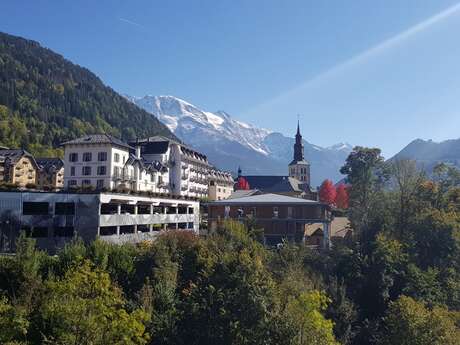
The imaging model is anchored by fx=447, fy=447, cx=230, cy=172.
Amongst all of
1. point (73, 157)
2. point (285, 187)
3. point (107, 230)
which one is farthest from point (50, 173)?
point (107, 230)

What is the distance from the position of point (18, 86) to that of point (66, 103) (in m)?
19.6

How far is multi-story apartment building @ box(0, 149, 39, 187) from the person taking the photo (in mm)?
86781

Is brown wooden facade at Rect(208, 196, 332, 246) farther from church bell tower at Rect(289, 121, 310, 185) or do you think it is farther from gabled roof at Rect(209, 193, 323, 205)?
church bell tower at Rect(289, 121, 310, 185)

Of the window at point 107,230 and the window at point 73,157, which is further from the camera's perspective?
the window at point 73,157

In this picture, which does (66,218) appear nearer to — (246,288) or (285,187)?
(246,288)

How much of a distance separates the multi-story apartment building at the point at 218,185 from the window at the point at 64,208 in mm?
66555

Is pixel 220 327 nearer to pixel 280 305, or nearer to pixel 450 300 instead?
pixel 280 305

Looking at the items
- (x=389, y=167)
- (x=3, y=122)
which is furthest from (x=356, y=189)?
(x=3, y=122)

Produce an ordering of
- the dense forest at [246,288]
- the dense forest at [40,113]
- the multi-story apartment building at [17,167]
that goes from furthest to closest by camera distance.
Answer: the dense forest at [40,113] → the multi-story apartment building at [17,167] → the dense forest at [246,288]

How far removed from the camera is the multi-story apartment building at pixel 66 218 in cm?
4206

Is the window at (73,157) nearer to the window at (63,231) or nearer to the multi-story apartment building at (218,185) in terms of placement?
the window at (63,231)

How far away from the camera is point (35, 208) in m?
43.8

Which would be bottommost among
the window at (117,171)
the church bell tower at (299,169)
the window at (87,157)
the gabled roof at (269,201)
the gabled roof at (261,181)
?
the gabled roof at (269,201)

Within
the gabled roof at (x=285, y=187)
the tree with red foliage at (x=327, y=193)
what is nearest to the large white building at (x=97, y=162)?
the gabled roof at (x=285, y=187)
